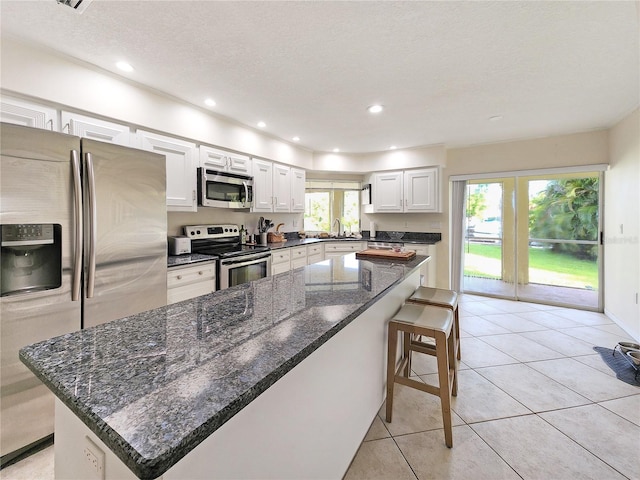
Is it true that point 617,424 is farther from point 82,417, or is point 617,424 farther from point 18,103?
point 18,103

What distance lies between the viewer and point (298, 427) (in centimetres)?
104

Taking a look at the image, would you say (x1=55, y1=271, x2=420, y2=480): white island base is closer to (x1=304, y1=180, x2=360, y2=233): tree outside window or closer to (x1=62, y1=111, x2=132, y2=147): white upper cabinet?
(x1=62, y1=111, x2=132, y2=147): white upper cabinet

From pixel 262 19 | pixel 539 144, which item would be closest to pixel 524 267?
pixel 539 144

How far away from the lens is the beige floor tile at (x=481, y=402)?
6.51 feet

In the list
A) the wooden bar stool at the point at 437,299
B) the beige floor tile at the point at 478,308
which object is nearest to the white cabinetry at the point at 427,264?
the beige floor tile at the point at 478,308

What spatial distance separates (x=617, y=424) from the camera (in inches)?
74.4

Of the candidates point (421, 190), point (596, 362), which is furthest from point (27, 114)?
point (596, 362)

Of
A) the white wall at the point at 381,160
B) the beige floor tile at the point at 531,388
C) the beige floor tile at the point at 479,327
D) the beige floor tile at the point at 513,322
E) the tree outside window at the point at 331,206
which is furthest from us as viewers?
the tree outside window at the point at 331,206

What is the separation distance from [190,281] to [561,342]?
151 inches

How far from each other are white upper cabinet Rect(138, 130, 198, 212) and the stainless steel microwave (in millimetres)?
93

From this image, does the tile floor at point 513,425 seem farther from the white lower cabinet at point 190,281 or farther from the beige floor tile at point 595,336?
the white lower cabinet at point 190,281

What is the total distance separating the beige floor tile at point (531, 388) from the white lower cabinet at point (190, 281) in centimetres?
260

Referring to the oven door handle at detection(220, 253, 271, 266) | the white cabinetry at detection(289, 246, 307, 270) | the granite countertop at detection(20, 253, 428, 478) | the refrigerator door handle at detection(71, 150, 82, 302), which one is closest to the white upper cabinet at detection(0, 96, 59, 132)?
the refrigerator door handle at detection(71, 150, 82, 302)

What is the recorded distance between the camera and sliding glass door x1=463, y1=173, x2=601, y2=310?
4188 millimetres
